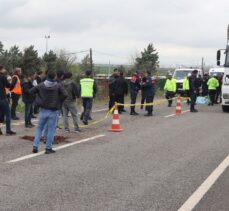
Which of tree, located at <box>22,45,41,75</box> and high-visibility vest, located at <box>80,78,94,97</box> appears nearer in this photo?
high-visibility vest, located at <box>80,78,94,97</box>

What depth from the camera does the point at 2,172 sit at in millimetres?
8102

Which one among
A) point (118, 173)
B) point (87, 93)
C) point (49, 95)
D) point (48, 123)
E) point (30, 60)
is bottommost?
point (118, 173)

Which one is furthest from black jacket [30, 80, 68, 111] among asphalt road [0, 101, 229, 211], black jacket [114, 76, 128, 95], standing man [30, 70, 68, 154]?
black jacket [114, 76, 128, 95]

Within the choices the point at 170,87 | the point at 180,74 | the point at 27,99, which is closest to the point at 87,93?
the point at 27,99

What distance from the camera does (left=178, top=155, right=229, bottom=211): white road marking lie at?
6250 millimetres

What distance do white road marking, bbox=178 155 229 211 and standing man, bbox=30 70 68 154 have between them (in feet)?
11.2

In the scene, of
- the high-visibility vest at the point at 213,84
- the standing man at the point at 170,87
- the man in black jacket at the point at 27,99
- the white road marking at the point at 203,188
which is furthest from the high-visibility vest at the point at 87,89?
the high-visibility vest at the point at 213,84

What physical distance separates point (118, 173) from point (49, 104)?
2.60 metres

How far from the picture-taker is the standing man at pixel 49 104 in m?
10.1

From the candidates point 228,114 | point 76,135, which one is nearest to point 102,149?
point 76,135

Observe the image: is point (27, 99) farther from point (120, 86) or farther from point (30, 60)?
point (30, 60)

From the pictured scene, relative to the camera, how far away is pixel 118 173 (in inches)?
322

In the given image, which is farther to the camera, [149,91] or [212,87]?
[212,87]

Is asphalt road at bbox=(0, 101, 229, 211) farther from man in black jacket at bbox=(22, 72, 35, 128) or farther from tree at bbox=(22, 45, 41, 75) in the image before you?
tree at bbox=(22, 45, 41, 75)
